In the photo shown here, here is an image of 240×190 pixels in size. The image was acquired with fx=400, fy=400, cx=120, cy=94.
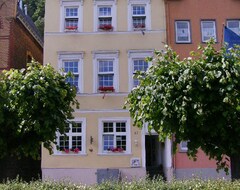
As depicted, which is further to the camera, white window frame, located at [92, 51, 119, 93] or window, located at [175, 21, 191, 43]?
window, located at [175, 21, 191, 43]

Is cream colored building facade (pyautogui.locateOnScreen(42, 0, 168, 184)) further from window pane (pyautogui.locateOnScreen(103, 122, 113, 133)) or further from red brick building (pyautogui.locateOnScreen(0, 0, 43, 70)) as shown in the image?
red brick building (pyautogui.locateOnScreen(0, 0, 43, 70))

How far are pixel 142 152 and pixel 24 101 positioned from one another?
31.4ft

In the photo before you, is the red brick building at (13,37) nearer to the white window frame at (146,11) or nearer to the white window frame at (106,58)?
the white window frame at (106,58)

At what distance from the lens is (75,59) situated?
69.7ft

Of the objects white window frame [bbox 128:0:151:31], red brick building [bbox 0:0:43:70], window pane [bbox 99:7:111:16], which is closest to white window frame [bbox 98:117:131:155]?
white window frame [bbox 128:0:151:31]

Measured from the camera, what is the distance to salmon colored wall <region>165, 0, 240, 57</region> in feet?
70.0

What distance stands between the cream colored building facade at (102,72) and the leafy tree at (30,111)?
25.1 feet

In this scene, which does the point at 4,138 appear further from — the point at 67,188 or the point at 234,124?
the point at 234,124

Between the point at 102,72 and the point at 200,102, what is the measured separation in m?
11.6

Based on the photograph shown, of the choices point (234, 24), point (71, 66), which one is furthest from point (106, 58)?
point (234, 24)

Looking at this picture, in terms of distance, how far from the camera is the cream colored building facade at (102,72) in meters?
20.2

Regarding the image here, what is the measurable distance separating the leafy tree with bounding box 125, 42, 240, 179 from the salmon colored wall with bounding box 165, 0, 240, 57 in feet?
35.8

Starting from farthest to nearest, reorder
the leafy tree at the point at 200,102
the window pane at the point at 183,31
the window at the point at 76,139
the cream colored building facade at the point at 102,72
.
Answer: the window pane at the point at 183,31
the window at the point at 76,139
the cream colored building facade at the point at 102,72
the leafy tree at the point at 200,102

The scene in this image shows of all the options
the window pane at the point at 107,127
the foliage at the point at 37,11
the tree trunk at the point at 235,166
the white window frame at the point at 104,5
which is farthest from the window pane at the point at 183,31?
the foliage at the point at 37,11
